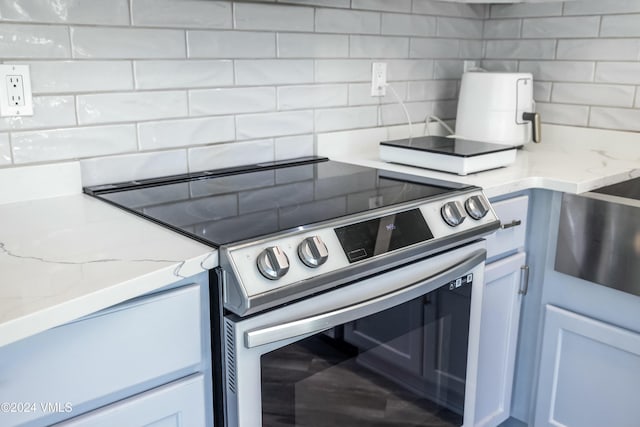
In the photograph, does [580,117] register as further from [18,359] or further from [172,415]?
[18,359]

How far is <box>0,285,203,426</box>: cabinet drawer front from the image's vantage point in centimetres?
81

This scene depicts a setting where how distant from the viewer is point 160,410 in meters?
0.97

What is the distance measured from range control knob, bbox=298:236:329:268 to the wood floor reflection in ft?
0.50

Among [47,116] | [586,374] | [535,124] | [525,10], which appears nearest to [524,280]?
[586,374]

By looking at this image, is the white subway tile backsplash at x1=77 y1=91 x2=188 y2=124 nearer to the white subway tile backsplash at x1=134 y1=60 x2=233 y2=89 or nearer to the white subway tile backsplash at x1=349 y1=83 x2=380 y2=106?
the white subway tile backsplash at x1=134 y1=60 x2=233 y2=89

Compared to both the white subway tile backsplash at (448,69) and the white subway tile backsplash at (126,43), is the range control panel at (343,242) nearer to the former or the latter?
the white subway tile backsplash at (126,43)

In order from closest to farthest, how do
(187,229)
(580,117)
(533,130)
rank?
(187,229), (533,130), (580,117)

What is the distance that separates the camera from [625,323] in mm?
1523

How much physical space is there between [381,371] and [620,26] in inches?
58.8

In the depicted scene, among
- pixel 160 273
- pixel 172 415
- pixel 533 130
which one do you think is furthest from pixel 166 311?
pixel 533 130

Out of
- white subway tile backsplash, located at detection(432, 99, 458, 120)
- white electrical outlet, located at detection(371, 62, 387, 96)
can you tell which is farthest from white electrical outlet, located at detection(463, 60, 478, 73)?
white electrical outlet, located at detection(371, 62, 387, 96)

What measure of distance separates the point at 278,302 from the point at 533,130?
1.33 m

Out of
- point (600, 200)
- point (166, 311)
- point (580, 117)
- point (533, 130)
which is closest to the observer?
point (166, 311)

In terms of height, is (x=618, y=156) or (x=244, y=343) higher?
(x=618, y=156)
